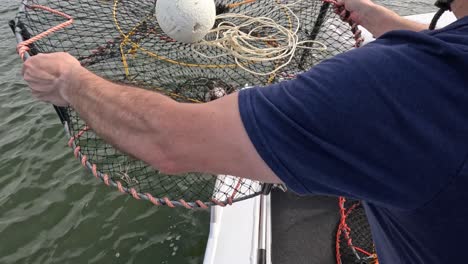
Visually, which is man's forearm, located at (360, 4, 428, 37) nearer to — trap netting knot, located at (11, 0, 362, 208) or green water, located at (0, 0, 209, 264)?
trap netting knot, located at (11, 0, 362, 208)

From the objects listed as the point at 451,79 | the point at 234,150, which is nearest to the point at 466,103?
the point at 451,79

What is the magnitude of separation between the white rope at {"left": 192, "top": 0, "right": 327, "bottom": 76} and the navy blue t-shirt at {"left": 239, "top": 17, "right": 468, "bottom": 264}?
1.44 meters

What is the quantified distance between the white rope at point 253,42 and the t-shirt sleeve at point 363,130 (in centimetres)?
144

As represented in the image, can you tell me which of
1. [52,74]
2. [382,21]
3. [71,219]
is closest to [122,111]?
[52,74]

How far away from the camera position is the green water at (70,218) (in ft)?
11.7

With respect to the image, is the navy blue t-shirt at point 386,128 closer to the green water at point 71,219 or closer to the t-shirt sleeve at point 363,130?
the t-shirt sleeve at point 363,130

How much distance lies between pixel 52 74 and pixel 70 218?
2.75 m

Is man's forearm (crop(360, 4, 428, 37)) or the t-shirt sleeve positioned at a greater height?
the t-shirt sleeve

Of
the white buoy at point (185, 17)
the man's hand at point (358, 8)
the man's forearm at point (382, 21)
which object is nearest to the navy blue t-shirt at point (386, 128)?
the white buoy at point (185, 17)

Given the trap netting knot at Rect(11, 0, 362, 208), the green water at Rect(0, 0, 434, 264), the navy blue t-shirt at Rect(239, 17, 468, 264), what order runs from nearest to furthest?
the navy blue t-shirt at Rect(239, 17, 468, 264)
the trap netting knot at Rect(11, 0, 362, 208)
the green water at Rect(0, 0, 434, 264)

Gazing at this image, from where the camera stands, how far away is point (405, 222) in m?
1.10

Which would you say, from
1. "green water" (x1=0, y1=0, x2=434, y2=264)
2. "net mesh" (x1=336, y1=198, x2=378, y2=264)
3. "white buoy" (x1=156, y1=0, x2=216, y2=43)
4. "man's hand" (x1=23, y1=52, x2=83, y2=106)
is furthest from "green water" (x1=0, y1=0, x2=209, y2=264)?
"man's hand" (x1=23, y1=52, x2=83, y2=106)

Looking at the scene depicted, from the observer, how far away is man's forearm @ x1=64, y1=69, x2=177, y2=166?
1.20 meters

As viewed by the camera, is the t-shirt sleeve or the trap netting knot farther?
the trap netting knot
